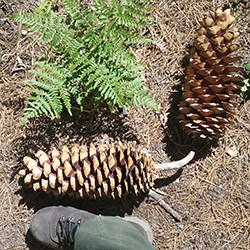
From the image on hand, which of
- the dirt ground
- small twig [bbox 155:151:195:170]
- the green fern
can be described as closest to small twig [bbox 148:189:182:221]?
the dirt ground

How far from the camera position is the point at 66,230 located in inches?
121

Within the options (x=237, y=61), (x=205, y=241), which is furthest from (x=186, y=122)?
(x=205, y=241)

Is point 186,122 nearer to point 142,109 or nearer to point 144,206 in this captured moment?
point 142,109

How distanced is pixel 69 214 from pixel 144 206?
0.47m

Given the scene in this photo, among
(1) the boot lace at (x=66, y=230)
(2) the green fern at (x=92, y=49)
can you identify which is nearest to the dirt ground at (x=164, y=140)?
(1) the boot lace at (x=66, y=230)

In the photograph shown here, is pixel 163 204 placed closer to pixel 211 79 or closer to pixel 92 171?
pixel 92 171

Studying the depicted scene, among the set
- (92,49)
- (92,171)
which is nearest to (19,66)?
(92,49)

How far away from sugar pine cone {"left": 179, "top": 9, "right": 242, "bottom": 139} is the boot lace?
878 millimetres

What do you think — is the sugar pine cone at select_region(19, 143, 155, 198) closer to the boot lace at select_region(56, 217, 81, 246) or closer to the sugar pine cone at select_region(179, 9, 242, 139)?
the boot lace at select_region(56, 217, 81, 246)

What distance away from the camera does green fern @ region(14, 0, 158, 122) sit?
269 centimetres

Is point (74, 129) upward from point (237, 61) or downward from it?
downward

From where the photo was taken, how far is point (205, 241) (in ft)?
10.5

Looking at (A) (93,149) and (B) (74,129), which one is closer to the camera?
(A) (93,149)

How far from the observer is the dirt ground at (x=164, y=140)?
317cm
